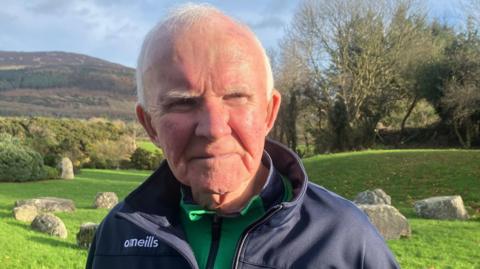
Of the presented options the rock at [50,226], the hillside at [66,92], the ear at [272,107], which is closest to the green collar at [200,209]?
the ear at [272,107]

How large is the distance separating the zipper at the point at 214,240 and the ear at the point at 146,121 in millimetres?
351

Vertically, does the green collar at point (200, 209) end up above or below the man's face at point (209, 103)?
below

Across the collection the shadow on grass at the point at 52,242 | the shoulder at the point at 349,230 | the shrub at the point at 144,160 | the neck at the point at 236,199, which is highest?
the neck at the point at 236,199

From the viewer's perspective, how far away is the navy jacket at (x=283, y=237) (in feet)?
5.25

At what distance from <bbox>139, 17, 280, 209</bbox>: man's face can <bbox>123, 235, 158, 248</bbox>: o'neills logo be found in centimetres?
26

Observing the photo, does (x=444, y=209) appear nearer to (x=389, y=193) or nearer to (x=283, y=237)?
(x=389, y=193)

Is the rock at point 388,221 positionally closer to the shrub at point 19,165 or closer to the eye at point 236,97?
the eye at point 236,97

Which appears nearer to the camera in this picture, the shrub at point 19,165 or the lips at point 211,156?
the lips at point 211,156

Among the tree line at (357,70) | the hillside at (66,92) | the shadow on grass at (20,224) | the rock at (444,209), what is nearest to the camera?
the shadow on grass at (20,224)

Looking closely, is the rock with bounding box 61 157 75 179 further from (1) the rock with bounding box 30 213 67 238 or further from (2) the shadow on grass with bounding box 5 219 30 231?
(1) the rock with bounding box 30 213 67 238

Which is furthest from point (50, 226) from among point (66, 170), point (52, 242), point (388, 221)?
point (66, 170)

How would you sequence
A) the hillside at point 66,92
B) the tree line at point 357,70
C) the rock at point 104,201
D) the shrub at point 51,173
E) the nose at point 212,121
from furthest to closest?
the hillside at point 66,92 < the tree line at point 357,70 < the shrub at point 51,173 < the rock at point 104,201 < the nose at point 212,121

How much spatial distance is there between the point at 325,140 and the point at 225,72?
39304 mm

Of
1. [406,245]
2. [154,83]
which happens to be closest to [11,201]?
[406,245]
